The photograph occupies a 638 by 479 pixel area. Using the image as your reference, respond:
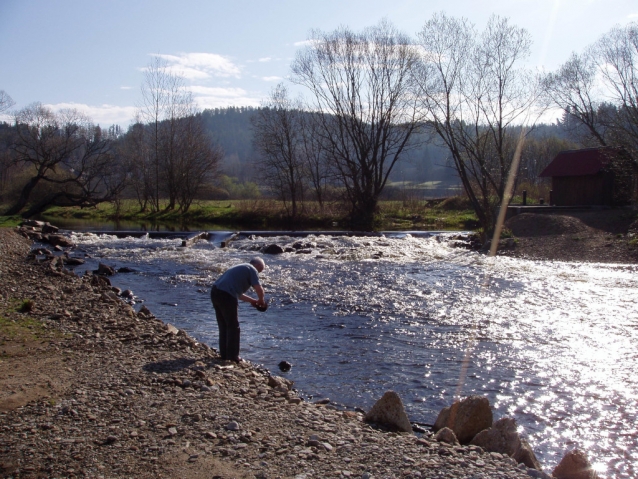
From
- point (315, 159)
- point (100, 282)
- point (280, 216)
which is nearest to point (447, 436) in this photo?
point (100, 282)

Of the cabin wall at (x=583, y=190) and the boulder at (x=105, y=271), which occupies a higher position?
the cabin wall at (x=583, y=190)

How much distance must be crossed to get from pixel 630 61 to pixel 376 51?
18739 millimetres

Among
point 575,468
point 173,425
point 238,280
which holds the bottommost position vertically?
point 575,468

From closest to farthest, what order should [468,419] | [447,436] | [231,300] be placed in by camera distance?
[447,436] < [468,419] < [231,300]

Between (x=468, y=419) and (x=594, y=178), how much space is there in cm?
3381

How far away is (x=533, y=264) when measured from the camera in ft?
74.6

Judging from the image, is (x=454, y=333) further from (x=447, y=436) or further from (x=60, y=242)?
(x=60, y=242)

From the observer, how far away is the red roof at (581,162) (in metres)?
35.0

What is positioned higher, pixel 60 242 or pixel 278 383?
pixel 60 242

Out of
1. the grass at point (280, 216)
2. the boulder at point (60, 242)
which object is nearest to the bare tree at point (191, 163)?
the grass at point (280, 216)

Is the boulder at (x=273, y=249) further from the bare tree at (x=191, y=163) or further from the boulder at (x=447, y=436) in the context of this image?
the bare tree at (x=191, y=163)

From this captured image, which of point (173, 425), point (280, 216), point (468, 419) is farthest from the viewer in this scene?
point (280, 216)

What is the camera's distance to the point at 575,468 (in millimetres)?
5617

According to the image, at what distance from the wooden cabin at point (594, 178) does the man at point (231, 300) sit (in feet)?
99.5
